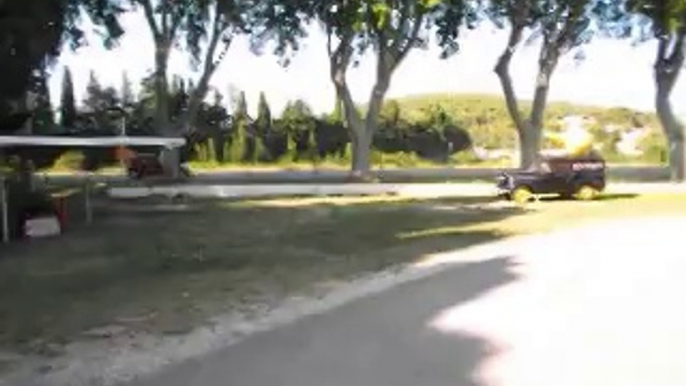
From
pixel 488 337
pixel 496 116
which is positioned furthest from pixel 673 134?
pixel 496 116

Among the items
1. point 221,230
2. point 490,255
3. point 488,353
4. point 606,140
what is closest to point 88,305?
point 488,353

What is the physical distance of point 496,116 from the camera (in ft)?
310

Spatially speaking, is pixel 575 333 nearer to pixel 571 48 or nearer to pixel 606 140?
pixel 571 48

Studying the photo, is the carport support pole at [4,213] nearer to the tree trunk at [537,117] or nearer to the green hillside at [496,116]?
the tree trunk at [537,117]

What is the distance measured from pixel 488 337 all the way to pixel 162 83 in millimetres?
38624

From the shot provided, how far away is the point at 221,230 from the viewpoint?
76.2ft

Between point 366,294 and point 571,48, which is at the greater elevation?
point 571,48

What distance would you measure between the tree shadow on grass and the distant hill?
50671 mm

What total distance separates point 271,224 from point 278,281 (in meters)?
9.68

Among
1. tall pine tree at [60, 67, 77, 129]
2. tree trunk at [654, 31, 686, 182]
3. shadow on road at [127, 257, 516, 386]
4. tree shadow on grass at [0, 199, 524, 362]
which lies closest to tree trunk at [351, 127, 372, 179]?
tree trunk at [654, 31, 686, 182]

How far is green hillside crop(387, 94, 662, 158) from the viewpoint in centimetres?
8306

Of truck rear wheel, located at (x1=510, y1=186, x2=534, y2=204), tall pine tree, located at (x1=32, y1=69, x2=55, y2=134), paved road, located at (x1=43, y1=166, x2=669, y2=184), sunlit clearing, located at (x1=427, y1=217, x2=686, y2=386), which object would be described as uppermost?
tall pine tree, located at (x1=32, y1=69, x2=55, y2=134)

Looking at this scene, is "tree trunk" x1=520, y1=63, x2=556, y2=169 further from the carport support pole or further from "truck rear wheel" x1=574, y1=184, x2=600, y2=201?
the carport support pole

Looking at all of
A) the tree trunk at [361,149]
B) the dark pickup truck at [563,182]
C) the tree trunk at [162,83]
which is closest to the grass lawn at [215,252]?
the dark pickup truck at [563,182]
